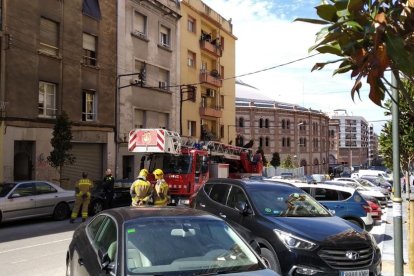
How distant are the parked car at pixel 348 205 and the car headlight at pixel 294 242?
5.87 m

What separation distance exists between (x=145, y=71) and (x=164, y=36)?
4.40 m

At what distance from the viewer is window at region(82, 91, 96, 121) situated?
25145 millimetres

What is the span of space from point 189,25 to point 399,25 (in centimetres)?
3525

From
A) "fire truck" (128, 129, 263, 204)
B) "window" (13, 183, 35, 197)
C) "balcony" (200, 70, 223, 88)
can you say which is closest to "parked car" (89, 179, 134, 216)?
"fire truck" (128, 129, 263, 204)

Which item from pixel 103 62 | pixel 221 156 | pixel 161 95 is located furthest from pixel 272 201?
pixel 161 95

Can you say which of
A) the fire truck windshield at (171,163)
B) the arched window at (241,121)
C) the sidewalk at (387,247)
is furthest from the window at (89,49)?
the arched window at (241,121)

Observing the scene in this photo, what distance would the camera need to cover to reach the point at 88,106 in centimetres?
2553

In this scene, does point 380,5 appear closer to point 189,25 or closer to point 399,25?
point 399,25

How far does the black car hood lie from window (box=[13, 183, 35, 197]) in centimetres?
1058

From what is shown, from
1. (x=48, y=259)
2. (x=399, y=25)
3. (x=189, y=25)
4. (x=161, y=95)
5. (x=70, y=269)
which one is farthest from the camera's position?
(x=189, y=25)

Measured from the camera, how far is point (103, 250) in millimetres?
4934

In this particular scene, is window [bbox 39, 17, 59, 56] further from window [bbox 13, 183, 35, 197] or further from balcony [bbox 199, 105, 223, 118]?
balcony [bbox 199, 105, 223, 118]

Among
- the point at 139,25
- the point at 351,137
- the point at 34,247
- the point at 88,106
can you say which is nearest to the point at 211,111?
the point at 139,25

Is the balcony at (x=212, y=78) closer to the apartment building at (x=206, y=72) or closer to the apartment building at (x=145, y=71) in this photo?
the apartment building at (x=206, y=72)
